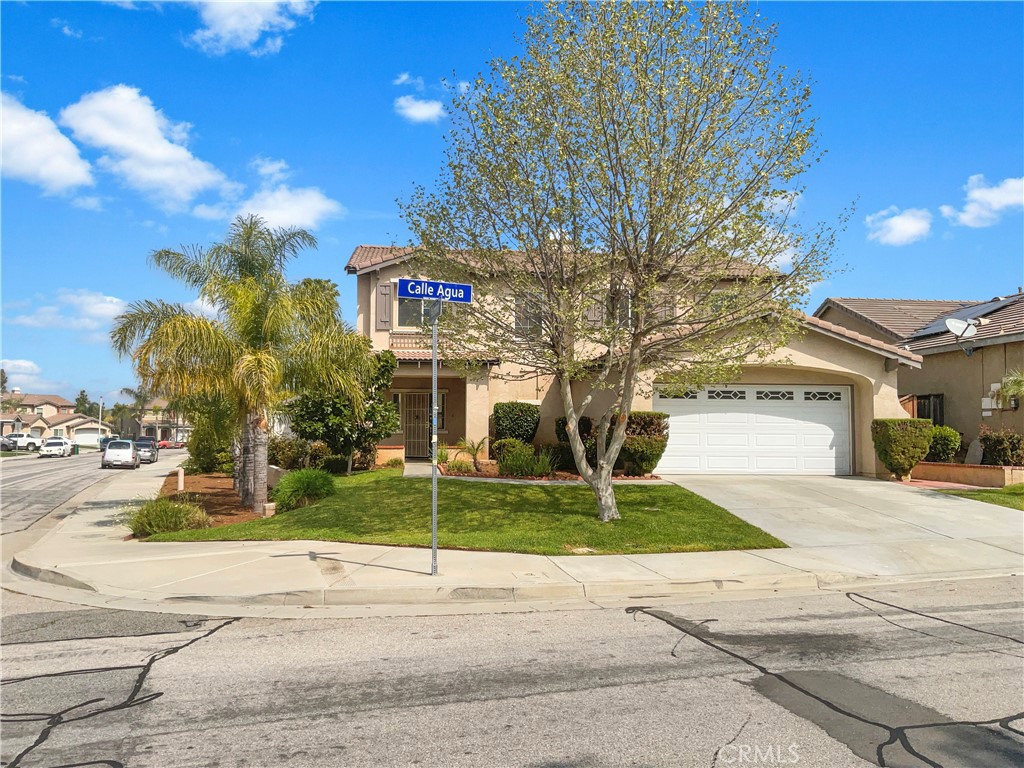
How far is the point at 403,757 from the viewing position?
159 inches

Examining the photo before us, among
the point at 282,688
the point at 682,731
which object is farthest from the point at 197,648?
the point at 682,731

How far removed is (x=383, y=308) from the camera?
22.8 meters

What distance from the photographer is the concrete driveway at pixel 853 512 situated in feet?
37.7

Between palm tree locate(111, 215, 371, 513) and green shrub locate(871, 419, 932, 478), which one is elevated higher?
palm tree locate(111, 215, 371, 513)

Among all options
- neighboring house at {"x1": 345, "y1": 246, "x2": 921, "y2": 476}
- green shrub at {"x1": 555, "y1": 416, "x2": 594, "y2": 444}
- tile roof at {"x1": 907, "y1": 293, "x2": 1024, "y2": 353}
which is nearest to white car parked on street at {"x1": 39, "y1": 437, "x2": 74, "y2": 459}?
neighboring house at {"x1": 345, "y1": 246, "x2": 921, "y2": 476}

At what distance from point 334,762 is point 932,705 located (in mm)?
3814

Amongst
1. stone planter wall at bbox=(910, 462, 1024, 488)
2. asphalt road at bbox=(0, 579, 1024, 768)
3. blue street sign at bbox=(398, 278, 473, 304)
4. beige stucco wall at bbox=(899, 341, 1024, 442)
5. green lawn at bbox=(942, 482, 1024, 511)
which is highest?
blue street sign at bbox=(398, 278, 473, 304)

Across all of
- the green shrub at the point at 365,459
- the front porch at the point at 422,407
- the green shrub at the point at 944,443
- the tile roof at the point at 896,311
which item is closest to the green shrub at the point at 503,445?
the front porch at the point at 422,407

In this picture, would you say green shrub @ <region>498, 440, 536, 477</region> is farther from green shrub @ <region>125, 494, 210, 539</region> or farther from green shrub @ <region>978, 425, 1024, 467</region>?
green shrub @ <region>978, 425, 1024, 467</region>

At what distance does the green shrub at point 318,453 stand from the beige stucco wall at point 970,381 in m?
17.0

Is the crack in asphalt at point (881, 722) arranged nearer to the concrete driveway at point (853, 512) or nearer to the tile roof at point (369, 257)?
the concrete driveway at point (853, 512)

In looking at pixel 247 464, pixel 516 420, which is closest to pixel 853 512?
pixel 516 420

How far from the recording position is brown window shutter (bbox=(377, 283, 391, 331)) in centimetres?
2281

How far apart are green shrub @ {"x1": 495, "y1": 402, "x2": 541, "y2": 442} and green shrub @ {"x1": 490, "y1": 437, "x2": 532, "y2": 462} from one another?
0.56 metres
